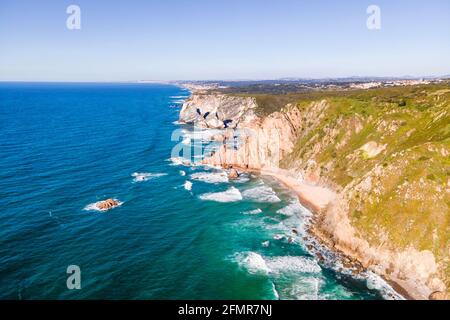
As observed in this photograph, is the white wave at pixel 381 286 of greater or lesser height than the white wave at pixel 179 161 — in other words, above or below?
below

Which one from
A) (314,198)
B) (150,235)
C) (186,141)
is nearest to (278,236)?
(314,198)

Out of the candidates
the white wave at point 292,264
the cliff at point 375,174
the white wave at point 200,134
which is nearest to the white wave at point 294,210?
the cliff at point 375,174

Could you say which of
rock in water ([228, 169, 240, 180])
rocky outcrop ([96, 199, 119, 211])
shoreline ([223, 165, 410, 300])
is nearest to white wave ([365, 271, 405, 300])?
shoreline ([223, 165, 410, 300])

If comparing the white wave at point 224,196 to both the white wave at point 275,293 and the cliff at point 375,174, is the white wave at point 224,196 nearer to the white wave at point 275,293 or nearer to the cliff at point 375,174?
the cliff at point 375,174

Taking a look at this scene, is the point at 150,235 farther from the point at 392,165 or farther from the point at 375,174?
the point at 392,165

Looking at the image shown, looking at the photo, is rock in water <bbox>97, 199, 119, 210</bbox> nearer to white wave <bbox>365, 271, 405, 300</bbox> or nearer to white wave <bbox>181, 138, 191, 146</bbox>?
white wave <bbox>365, 271, 405, 300</bbox>

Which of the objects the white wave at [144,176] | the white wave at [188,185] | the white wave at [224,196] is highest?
the white wave at [144,176]

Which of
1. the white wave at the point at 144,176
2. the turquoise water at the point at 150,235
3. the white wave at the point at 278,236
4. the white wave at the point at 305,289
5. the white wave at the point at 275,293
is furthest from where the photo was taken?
the white wave at the point at 144,176
